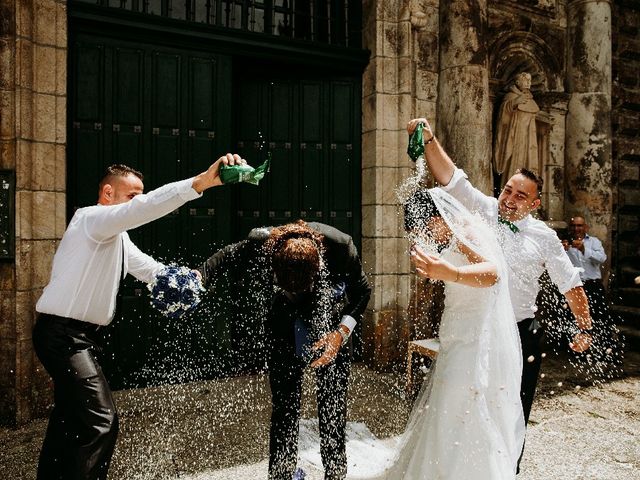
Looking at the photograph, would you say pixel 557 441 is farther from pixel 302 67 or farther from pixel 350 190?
pixel 302 67

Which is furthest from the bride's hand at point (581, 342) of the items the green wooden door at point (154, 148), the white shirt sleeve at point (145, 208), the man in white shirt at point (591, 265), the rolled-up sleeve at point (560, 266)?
the man in white shirt at point (591, 265)

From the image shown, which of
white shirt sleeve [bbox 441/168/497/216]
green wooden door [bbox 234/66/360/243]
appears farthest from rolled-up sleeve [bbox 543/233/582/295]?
green wooden door [bbox 234/66/360/243]

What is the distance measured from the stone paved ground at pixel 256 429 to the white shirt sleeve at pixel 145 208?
197cm

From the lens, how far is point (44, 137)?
191 inches

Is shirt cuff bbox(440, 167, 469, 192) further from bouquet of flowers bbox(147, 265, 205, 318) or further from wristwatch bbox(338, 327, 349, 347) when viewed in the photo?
bouquet of flowers bbox(147, 265, 205, 318)

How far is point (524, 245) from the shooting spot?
3.56 meters

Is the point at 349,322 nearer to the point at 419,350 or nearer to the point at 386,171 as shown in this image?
the point at 419,350

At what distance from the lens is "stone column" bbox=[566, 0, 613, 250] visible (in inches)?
324

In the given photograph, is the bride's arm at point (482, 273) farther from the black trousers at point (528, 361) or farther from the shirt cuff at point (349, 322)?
the black trousers at point (528, 361)

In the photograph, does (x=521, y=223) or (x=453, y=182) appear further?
(x=521, y=223)

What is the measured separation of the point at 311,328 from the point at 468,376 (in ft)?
3.00

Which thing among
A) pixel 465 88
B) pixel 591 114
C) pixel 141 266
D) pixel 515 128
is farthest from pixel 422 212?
pixel 591 114

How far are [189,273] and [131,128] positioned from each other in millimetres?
3036

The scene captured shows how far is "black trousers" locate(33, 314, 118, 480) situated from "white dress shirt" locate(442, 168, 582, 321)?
7.95ft
